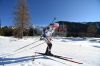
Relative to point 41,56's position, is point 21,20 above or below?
above

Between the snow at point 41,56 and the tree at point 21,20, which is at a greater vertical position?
the tree at point 21,20

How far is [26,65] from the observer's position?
8289mm

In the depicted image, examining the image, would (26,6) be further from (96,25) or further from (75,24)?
(75,24)

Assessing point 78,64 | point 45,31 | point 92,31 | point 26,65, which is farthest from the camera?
point 92,31

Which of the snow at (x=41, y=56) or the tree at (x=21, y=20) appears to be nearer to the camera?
the snow at (x=41, y=56)

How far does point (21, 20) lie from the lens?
3944 centimetres

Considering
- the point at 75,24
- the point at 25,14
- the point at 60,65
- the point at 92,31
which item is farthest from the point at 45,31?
the point at 75,24

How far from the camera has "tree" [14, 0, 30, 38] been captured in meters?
39.4

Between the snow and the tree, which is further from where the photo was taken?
the tree

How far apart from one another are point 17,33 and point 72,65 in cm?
3307

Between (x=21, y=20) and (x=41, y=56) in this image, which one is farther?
(x=21, y=20)

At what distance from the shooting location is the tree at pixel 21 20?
129 ft

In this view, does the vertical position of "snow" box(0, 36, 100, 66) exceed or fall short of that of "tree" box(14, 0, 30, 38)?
it falls short

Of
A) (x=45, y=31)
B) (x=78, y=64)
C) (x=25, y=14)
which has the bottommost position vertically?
(x=78, y=64)
